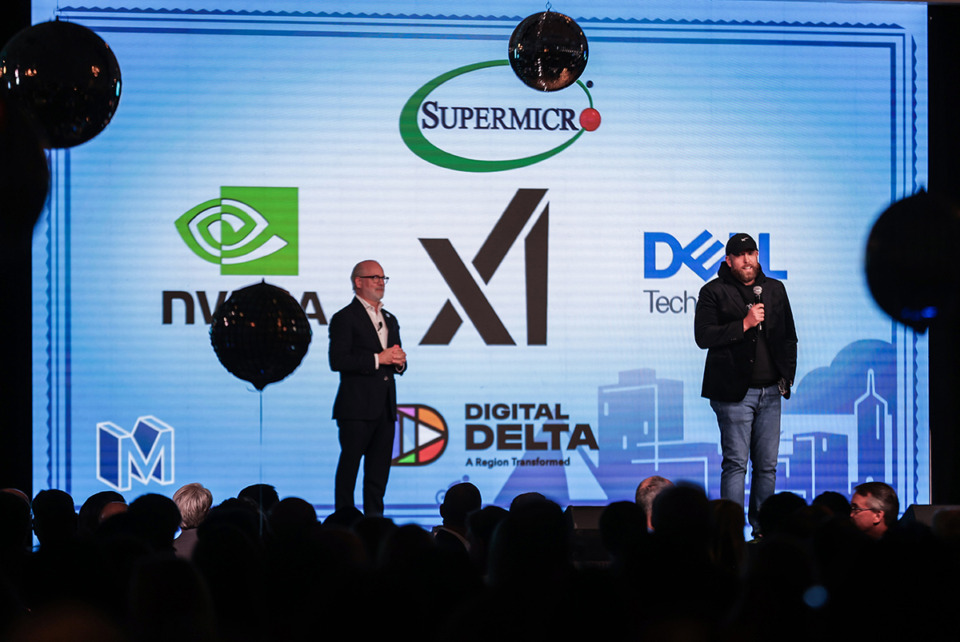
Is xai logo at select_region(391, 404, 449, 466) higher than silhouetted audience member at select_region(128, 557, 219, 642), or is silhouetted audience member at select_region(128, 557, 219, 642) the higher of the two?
silhouetted audience member at select_region(128, 557, 219, 642)

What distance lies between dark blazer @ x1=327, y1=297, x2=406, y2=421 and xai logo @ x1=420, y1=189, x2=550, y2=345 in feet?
3.08

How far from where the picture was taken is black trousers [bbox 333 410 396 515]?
525 cm

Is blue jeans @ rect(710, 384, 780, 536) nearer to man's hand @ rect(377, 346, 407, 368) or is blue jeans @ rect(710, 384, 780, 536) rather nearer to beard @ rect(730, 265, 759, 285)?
beard @ rect(730, 265, 759, 285)

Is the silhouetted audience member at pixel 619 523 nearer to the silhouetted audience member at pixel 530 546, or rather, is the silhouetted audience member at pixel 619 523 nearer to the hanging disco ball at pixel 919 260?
the silhouetted audience member at pixel 530 546

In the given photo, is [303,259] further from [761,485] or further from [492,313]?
[761,485]

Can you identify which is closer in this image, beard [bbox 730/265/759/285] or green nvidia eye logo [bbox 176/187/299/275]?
beard [bbox 730/265/759/285]

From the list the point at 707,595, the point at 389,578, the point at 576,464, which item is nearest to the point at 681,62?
the point at 576,464

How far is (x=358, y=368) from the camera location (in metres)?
5.19

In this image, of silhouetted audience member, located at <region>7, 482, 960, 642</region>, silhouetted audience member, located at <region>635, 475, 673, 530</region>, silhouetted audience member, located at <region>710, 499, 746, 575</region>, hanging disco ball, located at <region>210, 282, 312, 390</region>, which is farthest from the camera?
hanging disco ball, located at <region>210, 282, 312, 390</region>

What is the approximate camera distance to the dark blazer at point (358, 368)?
17.1 ft

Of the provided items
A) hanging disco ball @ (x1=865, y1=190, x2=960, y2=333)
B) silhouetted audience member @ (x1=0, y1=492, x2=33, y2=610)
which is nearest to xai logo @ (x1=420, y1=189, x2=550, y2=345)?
hanging disco ball @ (x1=865, y1=190, x2=960, y2=333)

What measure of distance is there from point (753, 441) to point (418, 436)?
2.02 m

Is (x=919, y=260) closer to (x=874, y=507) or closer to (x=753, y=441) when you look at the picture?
(x=874, y=507)

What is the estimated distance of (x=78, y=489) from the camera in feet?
19.7
